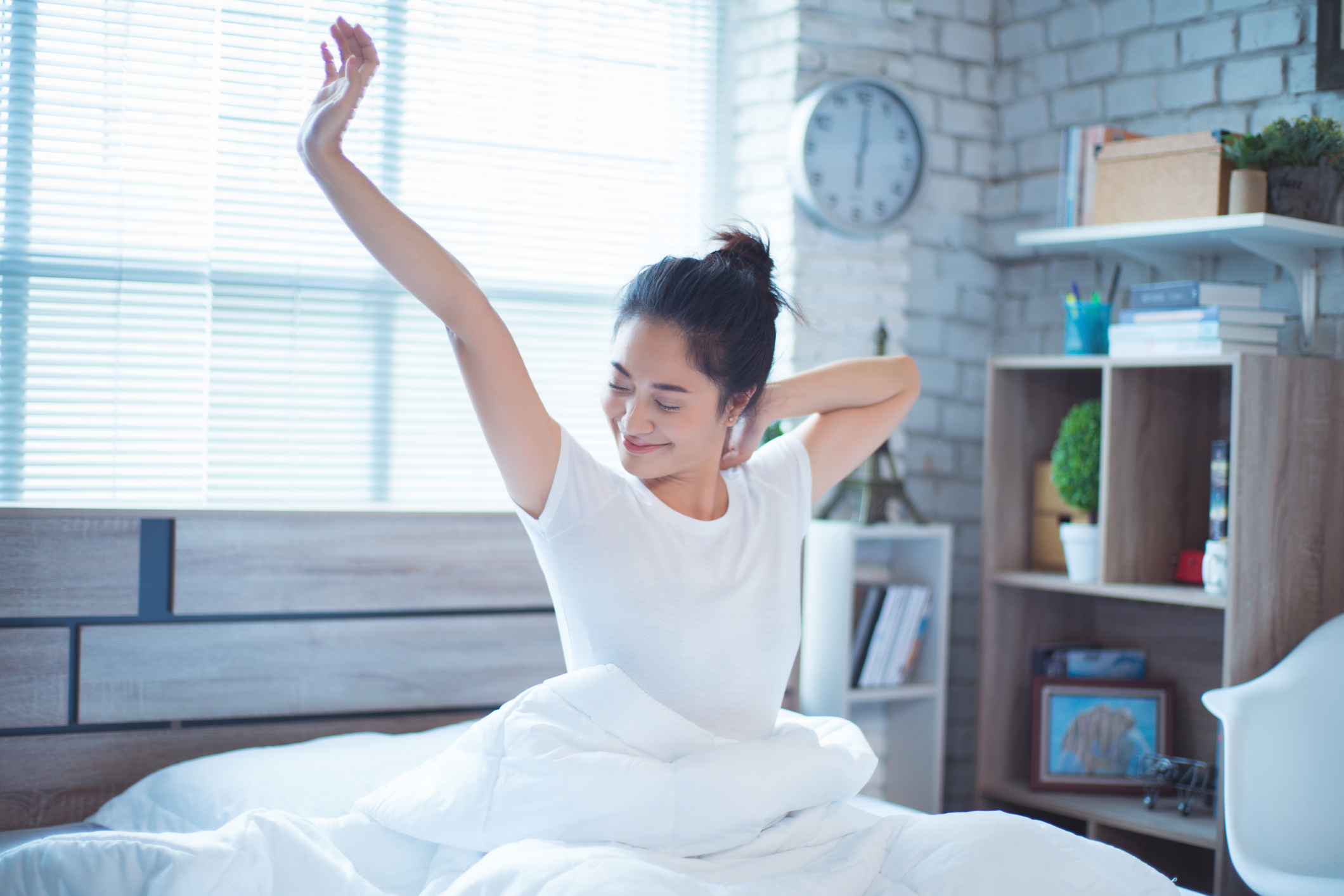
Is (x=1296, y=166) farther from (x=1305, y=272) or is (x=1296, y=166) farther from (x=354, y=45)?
(x=354, y=45)

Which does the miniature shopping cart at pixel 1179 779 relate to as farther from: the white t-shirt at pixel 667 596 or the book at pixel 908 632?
the white t-shirt at pixel 667 596

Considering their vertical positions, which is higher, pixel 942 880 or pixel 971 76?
pixel 971 76

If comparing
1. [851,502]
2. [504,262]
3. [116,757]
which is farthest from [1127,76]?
[116,757]

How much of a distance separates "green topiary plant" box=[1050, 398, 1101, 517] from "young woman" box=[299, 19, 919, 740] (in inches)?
49.0

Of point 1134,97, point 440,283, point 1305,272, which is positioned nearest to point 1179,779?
point 1305,272

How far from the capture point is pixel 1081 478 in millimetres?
2518

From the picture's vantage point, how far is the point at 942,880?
47.9 inches

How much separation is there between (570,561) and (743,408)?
345 millimetres

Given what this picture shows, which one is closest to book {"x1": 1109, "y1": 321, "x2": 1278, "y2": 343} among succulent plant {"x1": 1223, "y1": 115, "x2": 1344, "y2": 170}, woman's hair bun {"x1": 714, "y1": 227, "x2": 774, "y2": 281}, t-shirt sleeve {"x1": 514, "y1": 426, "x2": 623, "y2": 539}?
succulent plant {"x1": 1223, "y1": 115, "x2": 1344, "y2": 170}

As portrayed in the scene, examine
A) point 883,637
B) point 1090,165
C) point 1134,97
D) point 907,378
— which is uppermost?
point 1134,97

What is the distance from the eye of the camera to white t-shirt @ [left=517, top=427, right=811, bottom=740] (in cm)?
128

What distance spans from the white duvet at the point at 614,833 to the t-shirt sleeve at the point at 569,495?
0.17 m

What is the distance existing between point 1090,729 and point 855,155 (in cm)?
151

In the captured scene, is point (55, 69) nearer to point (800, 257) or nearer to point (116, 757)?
point (116, 757)
